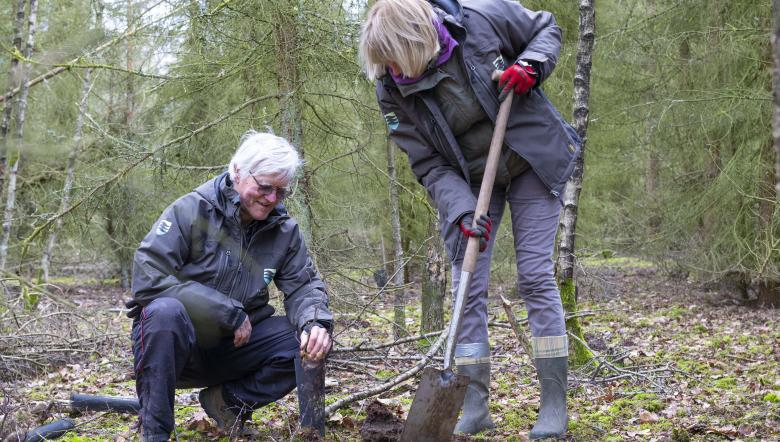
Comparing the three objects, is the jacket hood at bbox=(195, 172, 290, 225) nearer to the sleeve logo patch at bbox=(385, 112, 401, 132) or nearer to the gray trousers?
the sleeve logo patch at bbox=(385, 112, 401, 132)

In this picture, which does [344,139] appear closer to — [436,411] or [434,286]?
[434,286]

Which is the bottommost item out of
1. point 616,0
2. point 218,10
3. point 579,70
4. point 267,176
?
point 267,176

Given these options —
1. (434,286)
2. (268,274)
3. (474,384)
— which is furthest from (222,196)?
(434,286)

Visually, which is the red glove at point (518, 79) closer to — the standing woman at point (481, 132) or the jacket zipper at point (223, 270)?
the standing woman at point (481, 132)

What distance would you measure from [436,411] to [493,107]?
4.43ft

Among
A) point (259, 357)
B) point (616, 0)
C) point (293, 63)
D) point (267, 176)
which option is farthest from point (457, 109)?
point (616, 0)

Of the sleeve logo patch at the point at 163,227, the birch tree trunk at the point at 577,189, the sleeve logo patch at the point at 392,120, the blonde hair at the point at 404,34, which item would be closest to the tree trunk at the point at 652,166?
the birch tree trunk at the point at 577,189

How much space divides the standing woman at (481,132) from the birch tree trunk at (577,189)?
1393mm

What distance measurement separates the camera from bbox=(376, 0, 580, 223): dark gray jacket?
3221mm

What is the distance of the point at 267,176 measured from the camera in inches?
131

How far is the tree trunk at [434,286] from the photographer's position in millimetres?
6082

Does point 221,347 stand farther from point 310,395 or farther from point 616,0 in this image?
point 616,0

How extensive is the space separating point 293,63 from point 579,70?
7.18ft

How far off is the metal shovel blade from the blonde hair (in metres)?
1.30
